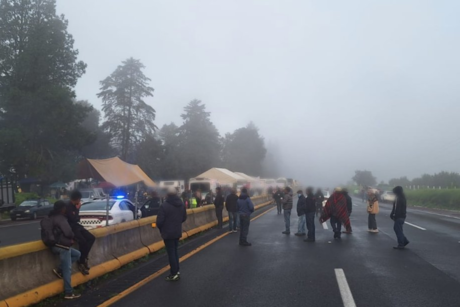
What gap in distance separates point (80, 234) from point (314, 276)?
4582mm

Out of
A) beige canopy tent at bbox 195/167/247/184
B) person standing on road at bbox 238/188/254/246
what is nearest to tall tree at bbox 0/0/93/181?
beige canopy tent at bbox 195/167/247/184

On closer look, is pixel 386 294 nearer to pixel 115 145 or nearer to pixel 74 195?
pixel 74 195

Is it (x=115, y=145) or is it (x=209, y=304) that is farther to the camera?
(x=115, y=145)

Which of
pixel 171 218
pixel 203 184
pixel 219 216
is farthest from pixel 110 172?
pixel 203 184

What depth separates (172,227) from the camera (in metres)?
9.62

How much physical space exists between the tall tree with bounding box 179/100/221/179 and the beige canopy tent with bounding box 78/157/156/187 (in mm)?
54582

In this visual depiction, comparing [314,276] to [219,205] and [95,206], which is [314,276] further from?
[219,205]

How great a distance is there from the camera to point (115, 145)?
62.6 meters

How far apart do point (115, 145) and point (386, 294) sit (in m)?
57.3

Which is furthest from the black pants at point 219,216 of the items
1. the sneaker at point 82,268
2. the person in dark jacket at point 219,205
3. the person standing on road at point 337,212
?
the sneaker at point 82,268

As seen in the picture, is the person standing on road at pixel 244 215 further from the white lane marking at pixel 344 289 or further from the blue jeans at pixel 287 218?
the white lane marking at pixel 344 289

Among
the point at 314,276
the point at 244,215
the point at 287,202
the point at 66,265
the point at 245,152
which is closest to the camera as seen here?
the point at 66,265

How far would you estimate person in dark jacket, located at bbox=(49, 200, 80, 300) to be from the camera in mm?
7914

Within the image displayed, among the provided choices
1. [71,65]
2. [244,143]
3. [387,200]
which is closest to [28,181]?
[71,65]
